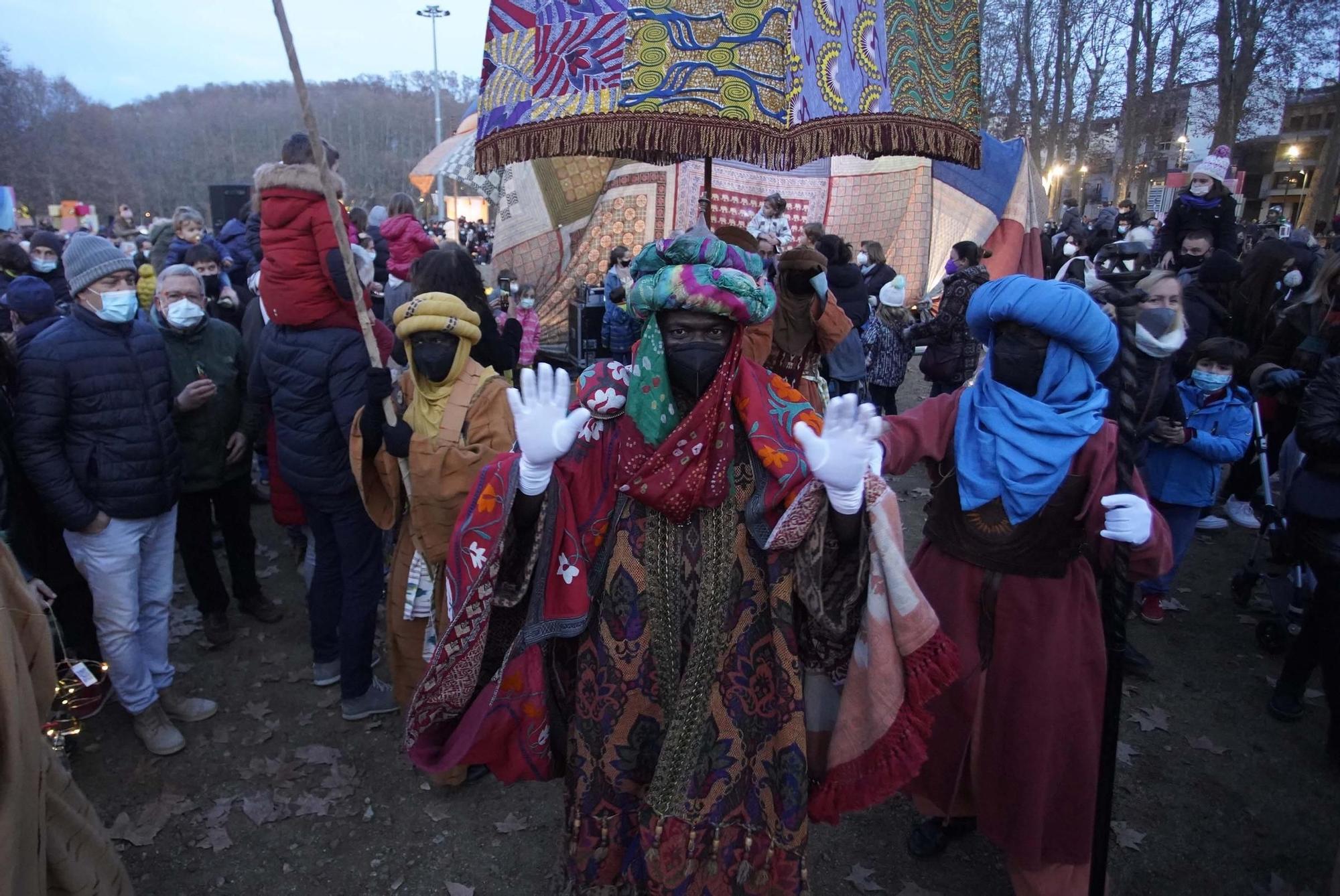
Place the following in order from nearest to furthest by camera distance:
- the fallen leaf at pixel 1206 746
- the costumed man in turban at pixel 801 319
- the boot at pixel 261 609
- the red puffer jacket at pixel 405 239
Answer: the fallen leaf at pixel 1206 746 < the costumed man in turban at pixel 801 319 < the boot at pixel 261 609 < the red puffer jacket at pixel 405 239

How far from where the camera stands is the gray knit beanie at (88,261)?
3393 millimetres

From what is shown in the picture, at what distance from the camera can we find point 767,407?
228 cm

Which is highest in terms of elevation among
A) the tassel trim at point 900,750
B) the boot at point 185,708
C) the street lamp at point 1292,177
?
the street lamp at point 1292,177

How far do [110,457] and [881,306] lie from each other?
6.99 m

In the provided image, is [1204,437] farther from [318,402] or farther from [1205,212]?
[318,402]

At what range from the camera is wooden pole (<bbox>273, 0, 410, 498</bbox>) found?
262 cm

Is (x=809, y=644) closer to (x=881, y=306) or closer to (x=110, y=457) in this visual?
(x=110, y=457)

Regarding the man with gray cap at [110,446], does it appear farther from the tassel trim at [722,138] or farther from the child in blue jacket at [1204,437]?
the child in blue jacket at [1204,437]

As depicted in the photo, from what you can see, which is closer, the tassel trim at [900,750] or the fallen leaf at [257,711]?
the tassel trim at [900,750]

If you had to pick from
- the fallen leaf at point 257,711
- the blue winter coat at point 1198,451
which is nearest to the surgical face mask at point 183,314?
A: the fallen leaf at point 257,711

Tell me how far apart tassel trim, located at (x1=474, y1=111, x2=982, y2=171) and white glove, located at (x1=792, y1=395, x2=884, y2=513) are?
1.01 metres

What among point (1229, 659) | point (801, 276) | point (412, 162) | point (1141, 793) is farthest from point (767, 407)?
point (412, 162)

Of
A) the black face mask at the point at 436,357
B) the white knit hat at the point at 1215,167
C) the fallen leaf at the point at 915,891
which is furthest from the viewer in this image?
the white knit hat at the point at 1215,167

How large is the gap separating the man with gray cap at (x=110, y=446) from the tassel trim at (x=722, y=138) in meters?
2.00
